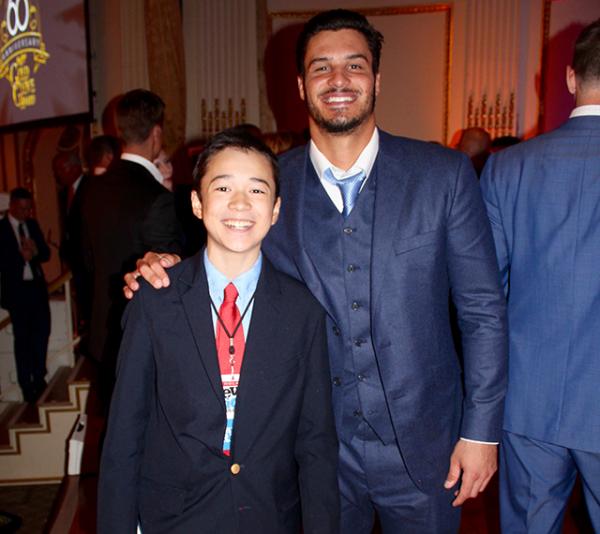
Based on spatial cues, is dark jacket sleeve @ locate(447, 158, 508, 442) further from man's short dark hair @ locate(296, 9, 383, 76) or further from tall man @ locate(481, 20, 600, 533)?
man's short dark hair @ locate(296, 9, 383, 76)

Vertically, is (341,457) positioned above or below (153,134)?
below

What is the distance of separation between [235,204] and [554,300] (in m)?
0.84

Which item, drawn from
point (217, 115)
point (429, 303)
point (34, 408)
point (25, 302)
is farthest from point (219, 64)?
point (429, 303)

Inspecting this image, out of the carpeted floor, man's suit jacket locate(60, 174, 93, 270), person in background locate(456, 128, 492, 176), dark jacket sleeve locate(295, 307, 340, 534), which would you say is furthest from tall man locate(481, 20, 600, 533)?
man's suit jacket locate(60, 174, 93, 270)

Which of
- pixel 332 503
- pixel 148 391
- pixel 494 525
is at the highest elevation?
pixel 148 391

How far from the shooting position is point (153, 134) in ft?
9.93

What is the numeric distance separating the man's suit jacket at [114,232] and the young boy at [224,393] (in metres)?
1.40

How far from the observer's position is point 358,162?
1.62m

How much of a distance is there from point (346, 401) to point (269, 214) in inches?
19.9

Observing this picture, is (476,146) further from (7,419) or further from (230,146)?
(7,419)

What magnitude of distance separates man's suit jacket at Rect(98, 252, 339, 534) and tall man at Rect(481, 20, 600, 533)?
66 centimetres

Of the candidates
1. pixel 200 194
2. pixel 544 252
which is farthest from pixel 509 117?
pixel 200 194

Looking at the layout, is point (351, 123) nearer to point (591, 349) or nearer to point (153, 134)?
point (591, 349)

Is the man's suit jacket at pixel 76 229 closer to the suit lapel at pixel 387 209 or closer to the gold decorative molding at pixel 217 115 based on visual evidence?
the gold decorative molding at pixel 217 115
